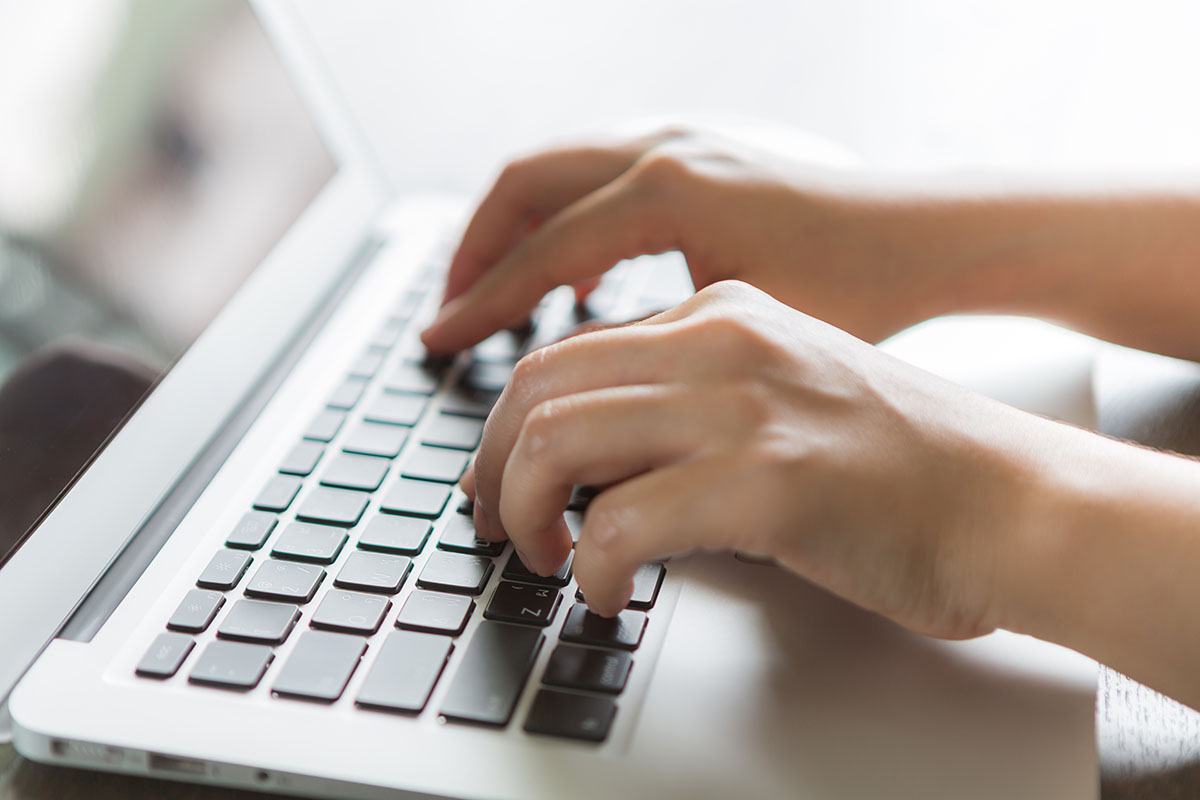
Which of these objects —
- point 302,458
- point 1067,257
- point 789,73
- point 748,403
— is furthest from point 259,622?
point 789,73

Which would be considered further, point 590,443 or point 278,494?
point 278,494

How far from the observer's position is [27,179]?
506mm

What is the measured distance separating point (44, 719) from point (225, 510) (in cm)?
13

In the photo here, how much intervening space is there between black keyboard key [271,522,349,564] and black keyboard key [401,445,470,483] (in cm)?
6

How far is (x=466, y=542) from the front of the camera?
1.52ft

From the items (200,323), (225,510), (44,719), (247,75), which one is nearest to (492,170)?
(247,75)

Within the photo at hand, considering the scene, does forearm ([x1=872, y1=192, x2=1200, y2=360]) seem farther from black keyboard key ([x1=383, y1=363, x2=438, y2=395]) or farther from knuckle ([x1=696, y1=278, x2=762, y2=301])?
black keyboard key ([x1=383, y1=363, x2=438, y2=395])

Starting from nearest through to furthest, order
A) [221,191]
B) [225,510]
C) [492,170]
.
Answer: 1. [225,510]
2. [221,191]
3. [492,170]

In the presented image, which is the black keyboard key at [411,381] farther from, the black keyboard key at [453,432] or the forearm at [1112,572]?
the forearm at [1112,572]

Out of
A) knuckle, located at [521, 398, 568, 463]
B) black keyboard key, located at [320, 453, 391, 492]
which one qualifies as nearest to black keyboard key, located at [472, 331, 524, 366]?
black keyboard key, located at [320, 453, 391, 492]

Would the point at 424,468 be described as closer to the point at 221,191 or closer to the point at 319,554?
the point at 319,554

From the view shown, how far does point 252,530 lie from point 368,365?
0.17 m

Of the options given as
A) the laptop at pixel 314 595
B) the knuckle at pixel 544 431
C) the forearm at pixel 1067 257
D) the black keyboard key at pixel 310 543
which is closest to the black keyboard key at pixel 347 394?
the laptop at pixel 314 595

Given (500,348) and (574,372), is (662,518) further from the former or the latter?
(500,348)
